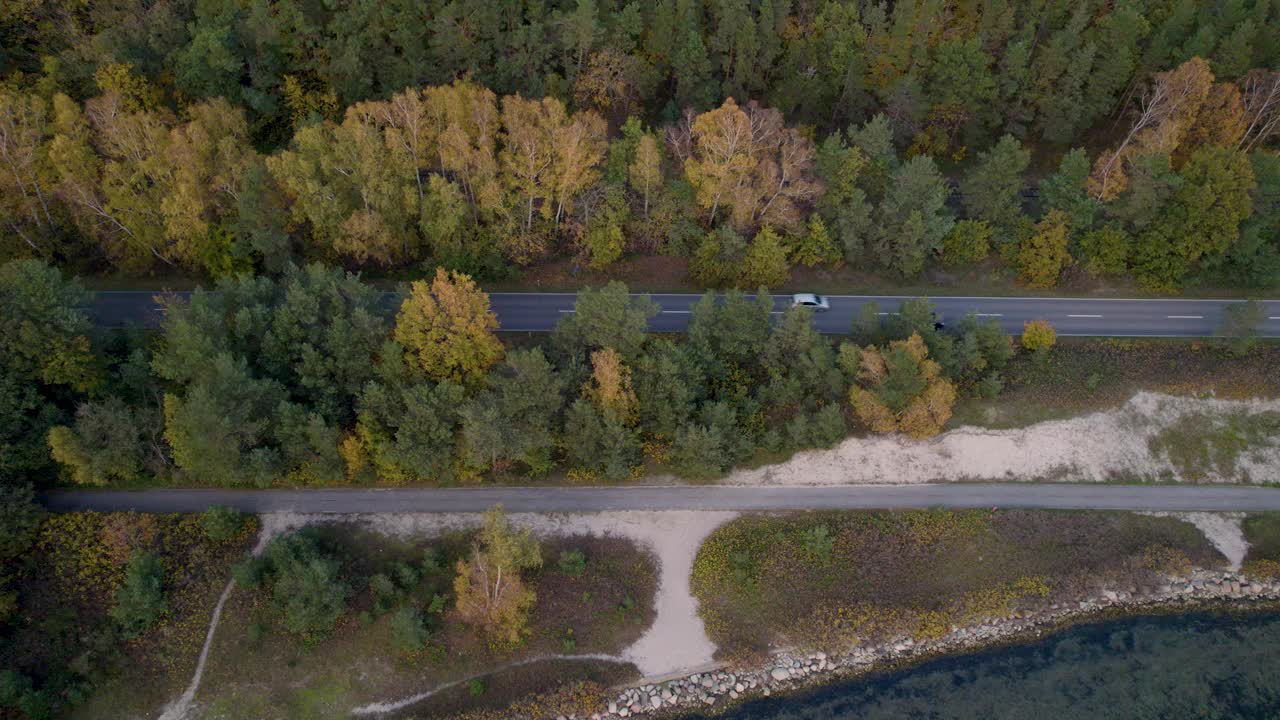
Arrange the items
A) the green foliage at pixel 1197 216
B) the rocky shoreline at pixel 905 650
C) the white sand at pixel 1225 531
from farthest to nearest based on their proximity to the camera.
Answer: the green foliage at pixel 1197 216
the white sand at pixel 1225 531
the rocky shoreline at pixel 905 650

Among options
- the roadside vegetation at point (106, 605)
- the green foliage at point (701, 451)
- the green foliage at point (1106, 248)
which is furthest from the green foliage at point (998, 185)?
the roadside vegetation at point (106, 605)

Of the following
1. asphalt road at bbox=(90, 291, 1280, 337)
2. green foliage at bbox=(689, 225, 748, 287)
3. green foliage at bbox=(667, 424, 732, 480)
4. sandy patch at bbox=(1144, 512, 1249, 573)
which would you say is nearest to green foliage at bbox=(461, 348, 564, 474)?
green foliage at bbox=(667, 424, 732, 480)

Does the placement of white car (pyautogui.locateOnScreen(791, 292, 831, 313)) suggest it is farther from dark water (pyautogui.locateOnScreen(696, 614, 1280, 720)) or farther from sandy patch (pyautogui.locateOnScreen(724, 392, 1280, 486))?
dark water (pyautogui.locateOnScreen(696, 614, 1280, 720))

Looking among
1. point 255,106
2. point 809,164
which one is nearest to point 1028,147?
point 809,164

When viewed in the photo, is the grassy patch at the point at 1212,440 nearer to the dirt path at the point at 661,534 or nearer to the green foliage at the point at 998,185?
the green foliage at the point at 998,185

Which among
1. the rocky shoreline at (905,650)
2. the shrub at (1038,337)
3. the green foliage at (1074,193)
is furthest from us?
the green foliage at (1074,193)

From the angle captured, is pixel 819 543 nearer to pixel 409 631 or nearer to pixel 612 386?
pixel 612 386
